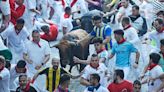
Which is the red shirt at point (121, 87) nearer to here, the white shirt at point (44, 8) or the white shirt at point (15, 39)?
the white shirt at point (15, 39)

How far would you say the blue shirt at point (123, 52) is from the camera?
1284 cm

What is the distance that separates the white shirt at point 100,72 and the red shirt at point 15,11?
295cm

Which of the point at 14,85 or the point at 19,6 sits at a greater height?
the point at 19,6

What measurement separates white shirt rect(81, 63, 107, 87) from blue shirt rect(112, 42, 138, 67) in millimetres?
775

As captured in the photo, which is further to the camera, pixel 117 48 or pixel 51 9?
pixel 51 9

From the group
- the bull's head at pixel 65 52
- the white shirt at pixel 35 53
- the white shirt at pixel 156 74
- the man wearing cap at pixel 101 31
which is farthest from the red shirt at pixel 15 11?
the white shirt at pixel 156 74

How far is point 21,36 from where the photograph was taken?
13.7 metres

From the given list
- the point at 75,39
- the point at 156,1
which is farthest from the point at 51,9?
the point at 75,39

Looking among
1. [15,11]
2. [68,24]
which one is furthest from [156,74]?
[68,24]

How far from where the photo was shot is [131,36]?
13773 mm

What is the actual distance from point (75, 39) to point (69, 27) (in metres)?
2.88

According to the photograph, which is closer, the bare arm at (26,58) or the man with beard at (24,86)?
the man with beard at (24,86)

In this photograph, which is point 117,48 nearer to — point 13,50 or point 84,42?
point 84,42

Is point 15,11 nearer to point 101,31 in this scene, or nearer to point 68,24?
point 101,31
